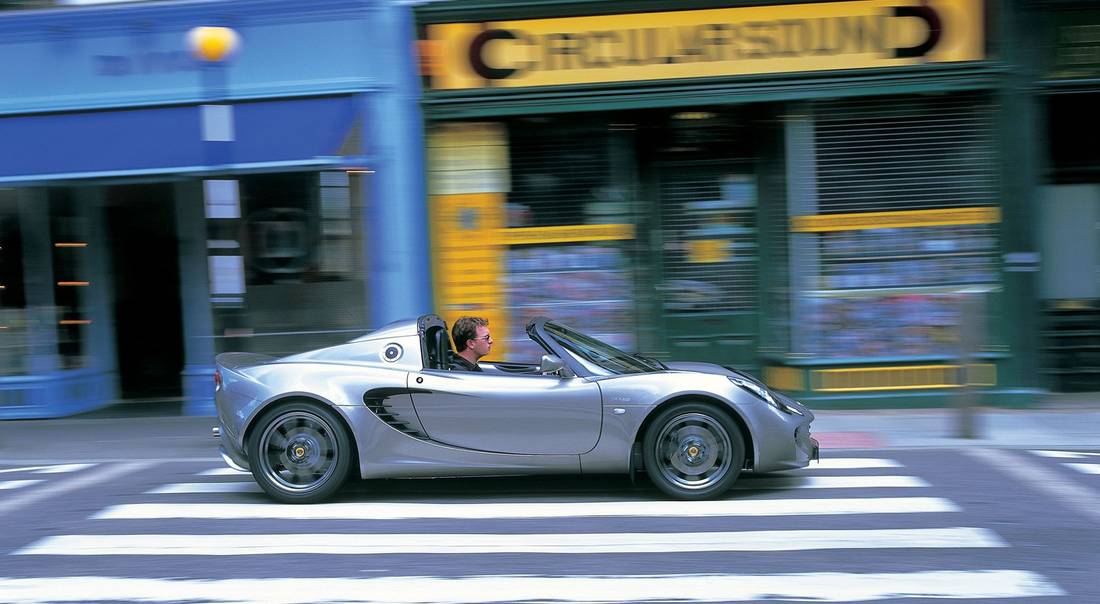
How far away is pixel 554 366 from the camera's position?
5.98 m

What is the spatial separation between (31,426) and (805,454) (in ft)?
28.4

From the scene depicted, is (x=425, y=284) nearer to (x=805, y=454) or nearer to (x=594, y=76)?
(x=594, y=76)

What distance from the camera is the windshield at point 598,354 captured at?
624cm

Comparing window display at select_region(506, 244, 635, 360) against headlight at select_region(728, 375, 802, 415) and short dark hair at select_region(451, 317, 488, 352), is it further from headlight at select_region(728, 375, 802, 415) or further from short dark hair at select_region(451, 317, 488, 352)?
headlight at select_region(728, 375, 802, 415)

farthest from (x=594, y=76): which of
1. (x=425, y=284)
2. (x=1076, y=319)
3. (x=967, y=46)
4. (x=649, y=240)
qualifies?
(x=1076, y=319)

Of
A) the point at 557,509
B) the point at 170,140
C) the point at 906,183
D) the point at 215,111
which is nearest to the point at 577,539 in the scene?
the point at 557,509

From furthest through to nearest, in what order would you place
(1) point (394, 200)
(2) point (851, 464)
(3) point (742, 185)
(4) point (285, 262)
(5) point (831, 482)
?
1. (4) point (285, 262)
2. (1) point (394, 200)
3. (3) point (742, 185)
4. (2) point (851, 464)
5. (5) point (831, 482)

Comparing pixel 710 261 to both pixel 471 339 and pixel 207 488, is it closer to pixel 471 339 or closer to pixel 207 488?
pixel 471 339

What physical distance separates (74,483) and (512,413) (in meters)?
3.92

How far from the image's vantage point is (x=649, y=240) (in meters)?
10.5

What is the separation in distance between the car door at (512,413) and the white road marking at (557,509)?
15.9 inches

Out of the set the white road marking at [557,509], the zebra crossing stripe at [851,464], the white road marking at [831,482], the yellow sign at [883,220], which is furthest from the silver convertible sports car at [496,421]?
the yellow sign at [883,220]

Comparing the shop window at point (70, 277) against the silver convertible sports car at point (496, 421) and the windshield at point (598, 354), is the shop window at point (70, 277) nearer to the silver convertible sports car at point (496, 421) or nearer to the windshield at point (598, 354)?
the silver convertible sports car at point (496, 421)

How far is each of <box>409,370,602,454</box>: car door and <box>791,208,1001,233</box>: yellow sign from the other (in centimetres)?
498
